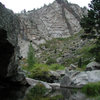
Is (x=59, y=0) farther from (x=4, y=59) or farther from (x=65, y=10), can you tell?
(x=4, y=59)

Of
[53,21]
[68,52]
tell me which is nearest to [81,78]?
[68,52]

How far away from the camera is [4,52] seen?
1788 cm

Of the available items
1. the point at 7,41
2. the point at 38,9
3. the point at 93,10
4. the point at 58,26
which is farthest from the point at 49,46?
the point at 7,41

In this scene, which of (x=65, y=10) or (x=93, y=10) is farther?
(x=65, y=10)

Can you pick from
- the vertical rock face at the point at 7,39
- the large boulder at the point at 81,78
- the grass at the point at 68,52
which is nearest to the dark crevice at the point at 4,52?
the vertical rock face at the point at 7,39

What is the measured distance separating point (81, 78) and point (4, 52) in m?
12.8

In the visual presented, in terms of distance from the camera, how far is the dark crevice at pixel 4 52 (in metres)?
15.4

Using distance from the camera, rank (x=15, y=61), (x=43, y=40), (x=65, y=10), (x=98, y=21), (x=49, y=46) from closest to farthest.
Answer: (x=15, y=61) < (x=98, y=21) < (x=49, y=46) < (x=43, y=40) < (x=65, y=10)

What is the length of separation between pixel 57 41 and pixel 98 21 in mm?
127446

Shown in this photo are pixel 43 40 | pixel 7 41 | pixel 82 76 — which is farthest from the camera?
pixel 43 40

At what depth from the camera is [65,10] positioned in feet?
642

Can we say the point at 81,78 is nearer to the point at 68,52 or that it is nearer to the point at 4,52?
the point at 4,52

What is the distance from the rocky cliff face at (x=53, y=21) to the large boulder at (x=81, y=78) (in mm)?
124708

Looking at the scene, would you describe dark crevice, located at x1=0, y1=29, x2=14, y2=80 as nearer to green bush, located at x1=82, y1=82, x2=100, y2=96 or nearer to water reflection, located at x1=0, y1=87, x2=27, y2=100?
water reflection, located at x1=0, y1=87, x2=27, y2=100
